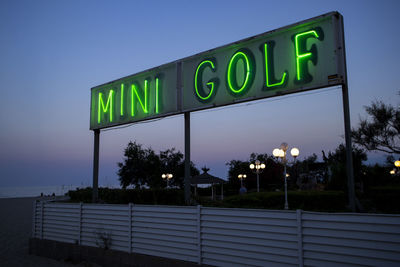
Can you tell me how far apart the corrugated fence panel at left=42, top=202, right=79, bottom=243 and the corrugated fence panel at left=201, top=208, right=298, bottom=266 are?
15.9 ft

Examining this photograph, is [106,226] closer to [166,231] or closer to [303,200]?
[166,231]

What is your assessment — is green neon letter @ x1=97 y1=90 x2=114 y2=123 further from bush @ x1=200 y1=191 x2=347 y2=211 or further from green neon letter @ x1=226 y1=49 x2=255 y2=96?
bush @ x1=200 y1=191 x2=347 y2=211

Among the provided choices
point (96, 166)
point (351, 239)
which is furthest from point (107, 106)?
point (351, 239)

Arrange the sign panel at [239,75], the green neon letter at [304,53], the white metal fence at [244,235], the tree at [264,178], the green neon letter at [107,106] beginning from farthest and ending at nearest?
1. the tree at [264,178]
2. the green neon letter at [107,106]
3. the green neon letter at [304,53]
4. the sign panel at [239,75]
5. the white metal fence at [244,235]

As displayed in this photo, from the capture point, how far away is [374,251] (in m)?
4.55

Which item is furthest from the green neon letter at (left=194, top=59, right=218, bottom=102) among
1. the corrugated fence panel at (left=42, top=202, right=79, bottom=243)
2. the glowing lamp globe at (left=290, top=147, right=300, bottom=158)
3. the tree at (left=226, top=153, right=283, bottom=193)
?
the tree at (left=226, top=153, right=283, bottom=193)

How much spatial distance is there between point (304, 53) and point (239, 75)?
1.82 meters

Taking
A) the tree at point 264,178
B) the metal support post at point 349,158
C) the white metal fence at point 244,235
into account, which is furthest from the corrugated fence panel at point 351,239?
the tree at point 264,178

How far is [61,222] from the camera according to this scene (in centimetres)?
996

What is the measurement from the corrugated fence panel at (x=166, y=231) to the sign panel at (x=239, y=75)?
337cm

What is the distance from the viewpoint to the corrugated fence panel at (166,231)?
667cm

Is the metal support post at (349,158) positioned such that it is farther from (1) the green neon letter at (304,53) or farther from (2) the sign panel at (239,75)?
(1) the green neon letter at (304,53)

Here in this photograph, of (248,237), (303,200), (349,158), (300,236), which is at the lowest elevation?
(303,200)

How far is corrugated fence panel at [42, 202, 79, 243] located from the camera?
9453mm
